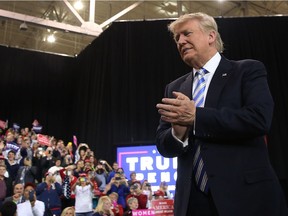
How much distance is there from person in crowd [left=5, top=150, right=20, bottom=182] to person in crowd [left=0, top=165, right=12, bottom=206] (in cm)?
25

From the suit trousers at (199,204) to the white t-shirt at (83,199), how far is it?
5.21 meters

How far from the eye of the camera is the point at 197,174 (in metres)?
1.12

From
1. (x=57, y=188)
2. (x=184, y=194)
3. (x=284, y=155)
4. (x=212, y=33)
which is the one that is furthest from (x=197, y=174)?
(x=284, y=155)

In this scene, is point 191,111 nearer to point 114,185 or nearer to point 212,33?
point 212,33

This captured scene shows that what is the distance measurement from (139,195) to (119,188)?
436 millimetres

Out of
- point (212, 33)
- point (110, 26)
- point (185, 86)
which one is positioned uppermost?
point (110, 26)

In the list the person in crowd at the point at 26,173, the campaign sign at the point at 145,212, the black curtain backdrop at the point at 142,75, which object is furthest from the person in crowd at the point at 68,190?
the black curtain backdrop at the point at 142,75

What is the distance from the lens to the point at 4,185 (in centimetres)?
584

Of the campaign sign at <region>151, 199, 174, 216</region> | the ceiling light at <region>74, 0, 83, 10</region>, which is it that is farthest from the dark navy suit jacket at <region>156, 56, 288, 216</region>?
the ceiling light at <region>74, 0, 83, 10</region>

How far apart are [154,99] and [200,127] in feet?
32.2

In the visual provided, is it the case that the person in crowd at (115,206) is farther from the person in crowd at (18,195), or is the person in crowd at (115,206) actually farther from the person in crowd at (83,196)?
the person in crowd at (18,195)

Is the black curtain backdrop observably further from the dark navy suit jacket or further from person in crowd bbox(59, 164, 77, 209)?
the dark navy suit jacket

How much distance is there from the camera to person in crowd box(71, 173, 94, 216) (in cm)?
605

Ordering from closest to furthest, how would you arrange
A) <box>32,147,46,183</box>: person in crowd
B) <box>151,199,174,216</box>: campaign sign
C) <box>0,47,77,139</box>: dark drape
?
<box>151,199,174,216</box>: campaign sign < <box>32,147,46,183</box>: person in crowd < <box>0,47,77,139</box>: dark drape
